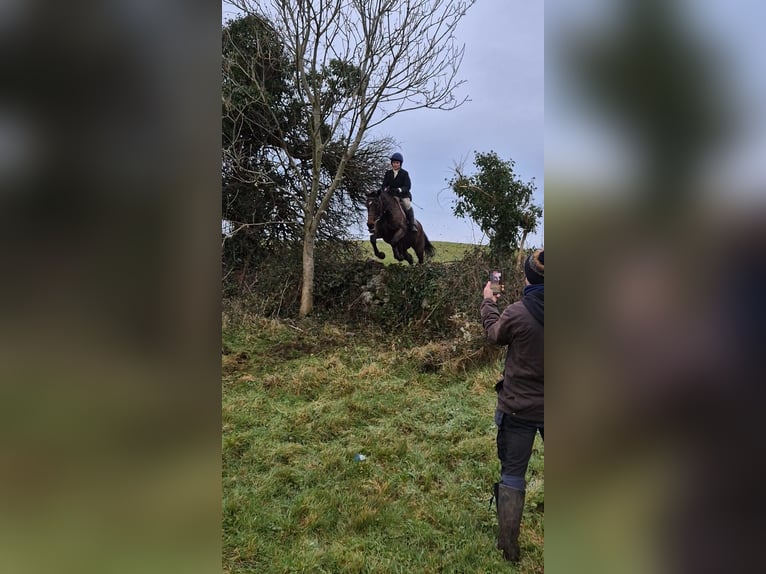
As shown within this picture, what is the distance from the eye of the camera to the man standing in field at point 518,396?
2656 mm

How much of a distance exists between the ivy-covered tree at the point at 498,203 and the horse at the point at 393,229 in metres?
1.08

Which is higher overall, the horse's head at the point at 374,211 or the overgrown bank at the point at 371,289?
the horse's head at the point at 374,211

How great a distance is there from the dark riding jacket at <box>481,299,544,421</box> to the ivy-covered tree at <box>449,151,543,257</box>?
Answer: 230 inches

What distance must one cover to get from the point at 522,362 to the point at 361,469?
1.99 m

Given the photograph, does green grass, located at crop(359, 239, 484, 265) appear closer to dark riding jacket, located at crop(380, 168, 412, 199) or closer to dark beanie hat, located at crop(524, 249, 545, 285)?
dark riding jacket, located at crop(380, 168, 412, 199)

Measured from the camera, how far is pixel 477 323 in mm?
7234

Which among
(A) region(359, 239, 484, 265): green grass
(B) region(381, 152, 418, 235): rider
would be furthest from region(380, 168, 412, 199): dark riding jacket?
(A) region(359, 239, 484, 265): green grass

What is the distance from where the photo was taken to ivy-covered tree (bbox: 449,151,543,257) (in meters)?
8.48

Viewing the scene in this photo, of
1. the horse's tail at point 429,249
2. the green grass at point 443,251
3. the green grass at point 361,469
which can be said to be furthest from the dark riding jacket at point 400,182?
the green grass at point 361,469

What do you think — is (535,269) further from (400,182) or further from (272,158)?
(272,158)

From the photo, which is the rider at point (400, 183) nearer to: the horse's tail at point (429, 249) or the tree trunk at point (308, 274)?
the horse's tail at point (429, 249)
